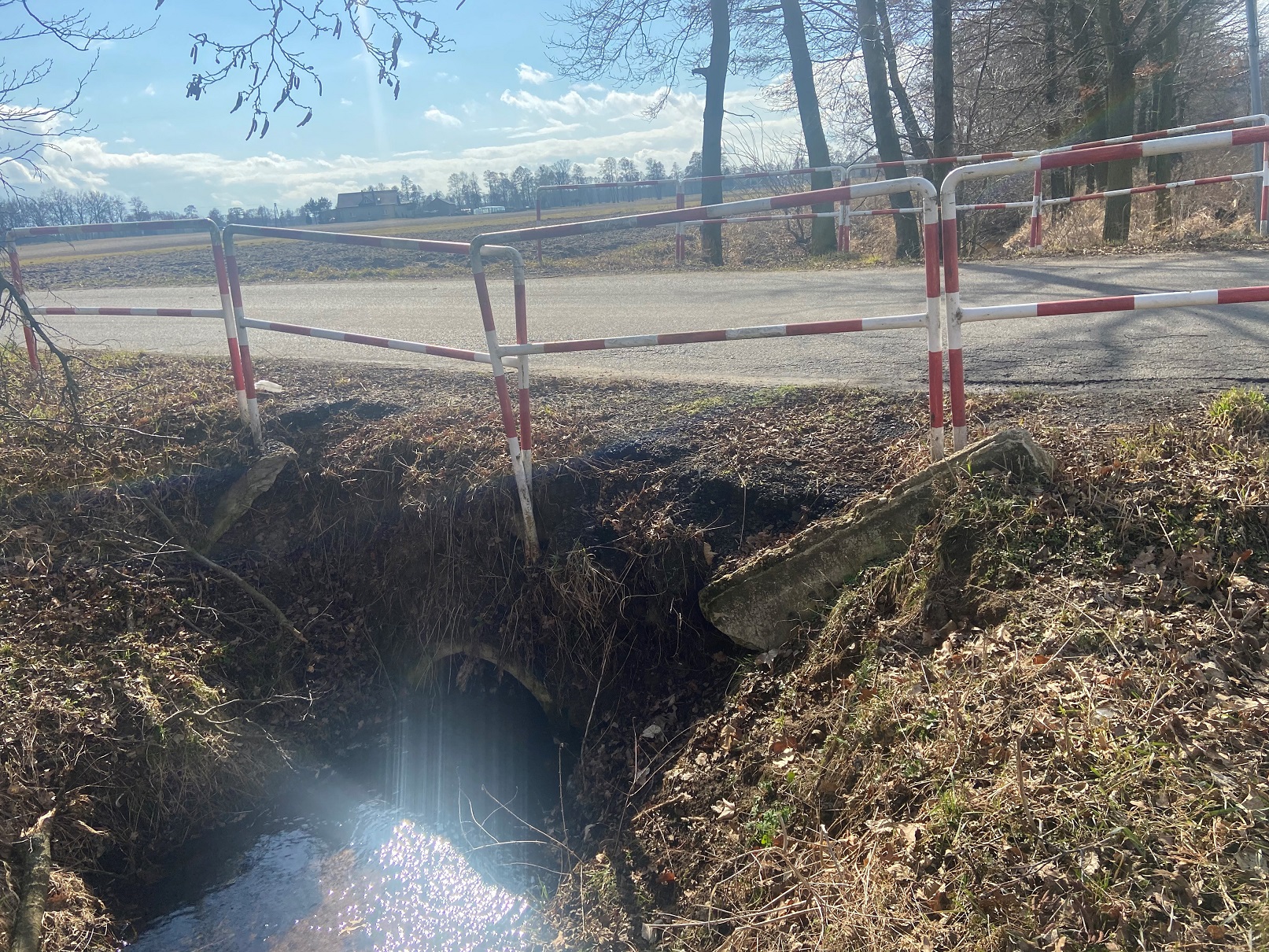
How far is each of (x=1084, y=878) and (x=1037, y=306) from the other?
81.6 inches

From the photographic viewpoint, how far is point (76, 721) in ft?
13.7

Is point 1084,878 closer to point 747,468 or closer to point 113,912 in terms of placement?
point 747,468


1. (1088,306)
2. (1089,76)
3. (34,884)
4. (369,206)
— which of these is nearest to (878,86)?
(1089,76)

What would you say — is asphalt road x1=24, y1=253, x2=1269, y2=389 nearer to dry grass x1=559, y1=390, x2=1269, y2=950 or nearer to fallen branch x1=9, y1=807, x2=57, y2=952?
dry grass x1=559, y1=390, x2=1269, y2=950

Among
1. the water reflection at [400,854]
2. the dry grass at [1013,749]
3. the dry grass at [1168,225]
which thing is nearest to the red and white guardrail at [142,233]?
the water reflection at [400,854]

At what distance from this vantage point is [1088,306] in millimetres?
3311

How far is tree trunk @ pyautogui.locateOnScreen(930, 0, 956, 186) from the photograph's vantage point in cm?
1288

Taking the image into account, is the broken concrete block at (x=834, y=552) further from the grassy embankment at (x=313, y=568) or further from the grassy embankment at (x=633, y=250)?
the grassy embankment at (x=633, y=250)

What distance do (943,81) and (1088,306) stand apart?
11.5 metres

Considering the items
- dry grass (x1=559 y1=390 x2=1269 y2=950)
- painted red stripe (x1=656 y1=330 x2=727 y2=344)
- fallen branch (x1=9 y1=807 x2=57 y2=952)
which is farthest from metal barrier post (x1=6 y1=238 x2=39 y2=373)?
dry grass (x1=559 y1=390 x2=1269 y2=950)

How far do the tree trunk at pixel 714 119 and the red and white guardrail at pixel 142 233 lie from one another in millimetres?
9663

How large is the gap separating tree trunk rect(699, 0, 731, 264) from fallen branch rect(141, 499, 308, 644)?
35.3 feet

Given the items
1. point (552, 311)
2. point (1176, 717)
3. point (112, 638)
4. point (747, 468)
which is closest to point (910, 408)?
point (747, 468)

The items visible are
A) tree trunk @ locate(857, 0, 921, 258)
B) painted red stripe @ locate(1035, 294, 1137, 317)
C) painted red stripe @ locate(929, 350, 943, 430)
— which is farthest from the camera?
tree trunk @ locate(857, 0, 921, 258)
